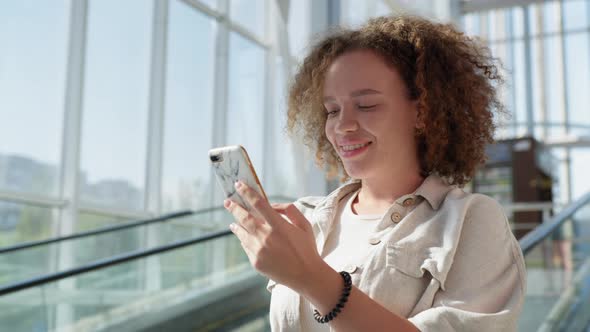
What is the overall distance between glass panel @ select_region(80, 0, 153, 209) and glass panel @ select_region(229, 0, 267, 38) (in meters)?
2.23

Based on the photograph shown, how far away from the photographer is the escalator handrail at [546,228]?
3436mm

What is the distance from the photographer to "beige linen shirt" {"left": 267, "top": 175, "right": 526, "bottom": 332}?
1.24 meters

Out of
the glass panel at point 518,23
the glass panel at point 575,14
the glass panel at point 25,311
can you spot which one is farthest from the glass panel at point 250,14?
the glass panel at point 575,14

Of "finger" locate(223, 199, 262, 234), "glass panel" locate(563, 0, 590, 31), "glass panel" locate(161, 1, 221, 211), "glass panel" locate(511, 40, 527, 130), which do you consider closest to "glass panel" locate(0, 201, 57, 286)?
"glass panel" locate(161, 1, 221, 211)

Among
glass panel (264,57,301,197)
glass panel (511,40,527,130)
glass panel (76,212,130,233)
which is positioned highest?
glass panel (511,40,527,130)

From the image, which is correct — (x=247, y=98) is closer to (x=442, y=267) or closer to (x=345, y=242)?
(x=345, y=242)

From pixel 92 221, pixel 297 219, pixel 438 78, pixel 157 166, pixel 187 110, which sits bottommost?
pixel 92 221

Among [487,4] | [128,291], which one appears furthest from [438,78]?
[487,4]

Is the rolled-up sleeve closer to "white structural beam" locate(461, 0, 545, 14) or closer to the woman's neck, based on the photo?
the woman's neck

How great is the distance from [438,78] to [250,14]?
10.4 m

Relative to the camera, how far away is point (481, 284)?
1.26m

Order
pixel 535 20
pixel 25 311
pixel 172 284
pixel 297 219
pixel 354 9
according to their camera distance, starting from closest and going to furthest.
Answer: pixel 297 219 → pixel 25 311 → pixel 172 284 → pixel 354 9 → pixel 535 20

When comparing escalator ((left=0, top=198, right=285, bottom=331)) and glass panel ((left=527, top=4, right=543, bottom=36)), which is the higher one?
glass panel ((left=527, top=4, right=543, bottom=36))

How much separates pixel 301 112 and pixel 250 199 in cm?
66
